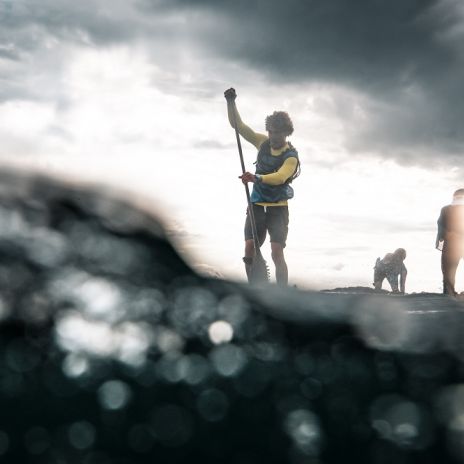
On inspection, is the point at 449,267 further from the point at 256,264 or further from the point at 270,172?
the point at 270,172

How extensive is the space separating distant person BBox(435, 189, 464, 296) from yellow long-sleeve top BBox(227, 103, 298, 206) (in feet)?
9.48

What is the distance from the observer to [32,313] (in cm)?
191

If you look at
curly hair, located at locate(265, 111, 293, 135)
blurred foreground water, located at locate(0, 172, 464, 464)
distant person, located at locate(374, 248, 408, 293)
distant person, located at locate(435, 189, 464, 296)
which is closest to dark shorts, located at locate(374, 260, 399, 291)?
distant person, located at locate(374, 248, 408, 293)

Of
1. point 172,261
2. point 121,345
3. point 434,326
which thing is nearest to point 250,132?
point 434,326

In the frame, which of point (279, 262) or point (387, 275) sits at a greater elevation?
point (387, 275)

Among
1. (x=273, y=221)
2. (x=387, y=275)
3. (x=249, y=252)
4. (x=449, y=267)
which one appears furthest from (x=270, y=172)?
(x=387, y=275)

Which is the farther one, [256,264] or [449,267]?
[449,267]

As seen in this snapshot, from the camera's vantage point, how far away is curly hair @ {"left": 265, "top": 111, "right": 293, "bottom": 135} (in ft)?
24.5

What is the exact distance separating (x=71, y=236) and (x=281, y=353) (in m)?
0.85

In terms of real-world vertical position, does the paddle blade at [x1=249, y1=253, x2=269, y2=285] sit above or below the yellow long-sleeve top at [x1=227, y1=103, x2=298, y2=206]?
below

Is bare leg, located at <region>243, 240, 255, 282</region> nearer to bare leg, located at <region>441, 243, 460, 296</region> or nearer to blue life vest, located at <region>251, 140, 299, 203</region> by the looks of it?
blue life vest, located at <region>251, 140, 299, 203</region>

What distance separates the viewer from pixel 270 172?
7.60 metres

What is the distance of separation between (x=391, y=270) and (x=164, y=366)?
12.7 m

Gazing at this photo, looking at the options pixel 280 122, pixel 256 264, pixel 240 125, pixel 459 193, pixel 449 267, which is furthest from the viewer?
pixel 449 267
